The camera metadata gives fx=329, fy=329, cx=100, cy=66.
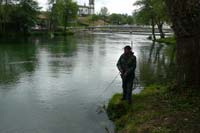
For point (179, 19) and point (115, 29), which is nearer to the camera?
point (179, 19)

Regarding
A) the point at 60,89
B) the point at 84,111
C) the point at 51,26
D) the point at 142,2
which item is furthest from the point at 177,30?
the point at 51,26

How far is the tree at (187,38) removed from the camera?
31.0 ft

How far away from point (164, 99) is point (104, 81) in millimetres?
7392

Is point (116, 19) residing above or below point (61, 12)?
below

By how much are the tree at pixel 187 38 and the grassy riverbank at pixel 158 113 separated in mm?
533

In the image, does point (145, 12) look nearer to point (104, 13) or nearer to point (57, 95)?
point (57, 95)

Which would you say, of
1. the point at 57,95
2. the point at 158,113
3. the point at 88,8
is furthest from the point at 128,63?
the point at 88,8

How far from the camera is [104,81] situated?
16953 millimetres

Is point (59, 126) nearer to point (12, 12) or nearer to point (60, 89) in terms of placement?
point (60, 89)

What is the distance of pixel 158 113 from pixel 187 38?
263cm

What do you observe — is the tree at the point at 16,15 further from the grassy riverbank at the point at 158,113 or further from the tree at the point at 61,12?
the grassy riverbank at the point at 158,113

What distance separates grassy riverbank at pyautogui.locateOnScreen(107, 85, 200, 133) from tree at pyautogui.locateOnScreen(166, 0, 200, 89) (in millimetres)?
533

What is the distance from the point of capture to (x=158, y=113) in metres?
8.45

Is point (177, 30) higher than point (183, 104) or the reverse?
higher
